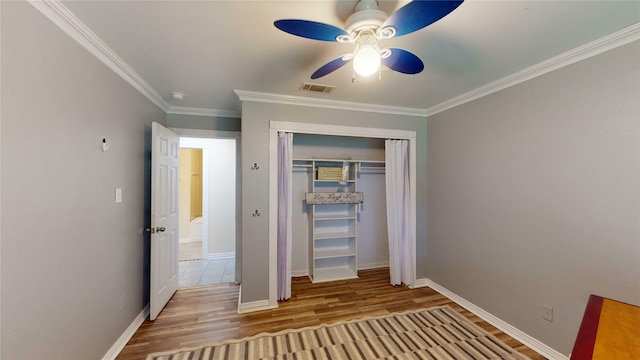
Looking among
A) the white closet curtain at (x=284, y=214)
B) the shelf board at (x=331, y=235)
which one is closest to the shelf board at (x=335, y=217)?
the shelf board at (x=331, y=235)

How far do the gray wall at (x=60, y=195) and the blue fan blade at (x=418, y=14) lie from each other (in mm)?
1802

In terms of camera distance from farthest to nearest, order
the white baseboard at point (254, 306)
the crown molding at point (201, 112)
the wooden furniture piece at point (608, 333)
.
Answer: the crown molding at point (201, 112)
the white baseboard at point (254, 306)
the wooden furniture piece at point (608, 333)

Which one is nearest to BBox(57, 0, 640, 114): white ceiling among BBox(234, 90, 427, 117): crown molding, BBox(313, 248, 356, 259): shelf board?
BBox(234, 90, 427, 117): crown molding

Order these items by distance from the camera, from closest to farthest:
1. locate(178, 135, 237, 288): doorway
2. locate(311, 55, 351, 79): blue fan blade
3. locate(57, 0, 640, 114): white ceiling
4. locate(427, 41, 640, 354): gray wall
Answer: locate(57, 0, 640, 114): white ceiling → locate(311, 55, 351, 79): blue fan blade → locate(427, 41, 640, 354): gray wall → locate(178, 135, 237, 288): doorway

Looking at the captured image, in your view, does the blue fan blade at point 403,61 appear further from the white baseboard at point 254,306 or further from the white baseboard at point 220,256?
the white baseboard at point 220,256

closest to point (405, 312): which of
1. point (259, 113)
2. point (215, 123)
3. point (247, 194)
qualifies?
point (247, 194)

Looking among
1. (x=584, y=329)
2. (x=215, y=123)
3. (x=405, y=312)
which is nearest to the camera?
(x=584, y=329)

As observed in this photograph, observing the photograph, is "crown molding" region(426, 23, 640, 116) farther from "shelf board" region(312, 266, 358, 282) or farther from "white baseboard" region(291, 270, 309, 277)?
"white baseboard" region(291, 270, 309, 277)

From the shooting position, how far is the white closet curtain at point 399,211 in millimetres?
3303

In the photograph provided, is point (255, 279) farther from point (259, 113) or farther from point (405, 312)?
point (259, 113)

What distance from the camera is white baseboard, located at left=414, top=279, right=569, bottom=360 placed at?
78.2 inches

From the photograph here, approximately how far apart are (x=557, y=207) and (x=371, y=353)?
195 cm

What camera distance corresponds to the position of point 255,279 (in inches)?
107

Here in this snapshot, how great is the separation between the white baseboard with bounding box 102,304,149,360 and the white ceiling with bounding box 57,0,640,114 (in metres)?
2.35
